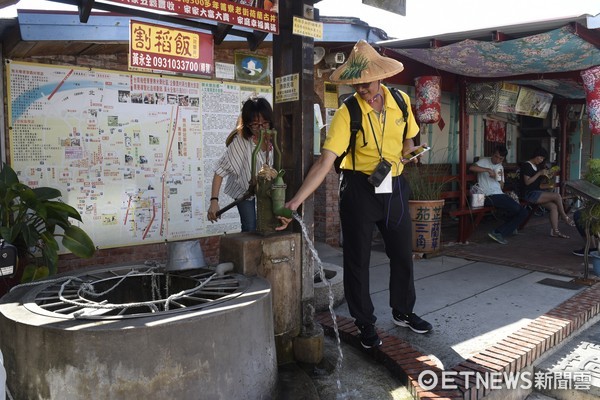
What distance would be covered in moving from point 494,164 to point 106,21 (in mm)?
6794

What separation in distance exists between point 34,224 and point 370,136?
10.7 feet

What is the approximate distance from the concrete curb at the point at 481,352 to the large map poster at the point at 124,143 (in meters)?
2.76

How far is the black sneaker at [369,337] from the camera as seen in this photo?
367cm

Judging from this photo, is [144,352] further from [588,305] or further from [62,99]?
[588,305]

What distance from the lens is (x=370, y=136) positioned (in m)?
3.68

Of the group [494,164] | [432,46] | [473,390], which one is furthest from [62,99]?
[494,164]

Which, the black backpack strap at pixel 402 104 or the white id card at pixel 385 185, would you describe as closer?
the white id card at pixel 385 185

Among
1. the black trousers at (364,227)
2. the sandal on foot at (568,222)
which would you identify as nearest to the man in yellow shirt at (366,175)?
the black trousers at (364,227)

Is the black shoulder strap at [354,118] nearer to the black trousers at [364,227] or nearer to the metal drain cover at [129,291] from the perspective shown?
the black trousers at [364,227]

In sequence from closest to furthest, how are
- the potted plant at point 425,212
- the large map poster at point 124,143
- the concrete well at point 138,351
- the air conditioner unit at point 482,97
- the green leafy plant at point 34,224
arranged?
the concrete well at point 138,351 → the green leafy plant at point 34,224 → the large map poster at point 124,143 → the potted plant at point 425,212 → the air conditioner unit at point 482,97

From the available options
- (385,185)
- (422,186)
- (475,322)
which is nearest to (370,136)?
(385,185)

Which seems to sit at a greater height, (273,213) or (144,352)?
(273,213)

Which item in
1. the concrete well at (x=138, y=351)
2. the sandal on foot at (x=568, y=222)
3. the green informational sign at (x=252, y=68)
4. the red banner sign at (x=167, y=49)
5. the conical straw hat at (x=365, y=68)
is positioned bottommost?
the sandal on foot at (x=568, y=222)

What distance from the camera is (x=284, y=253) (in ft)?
11.6
